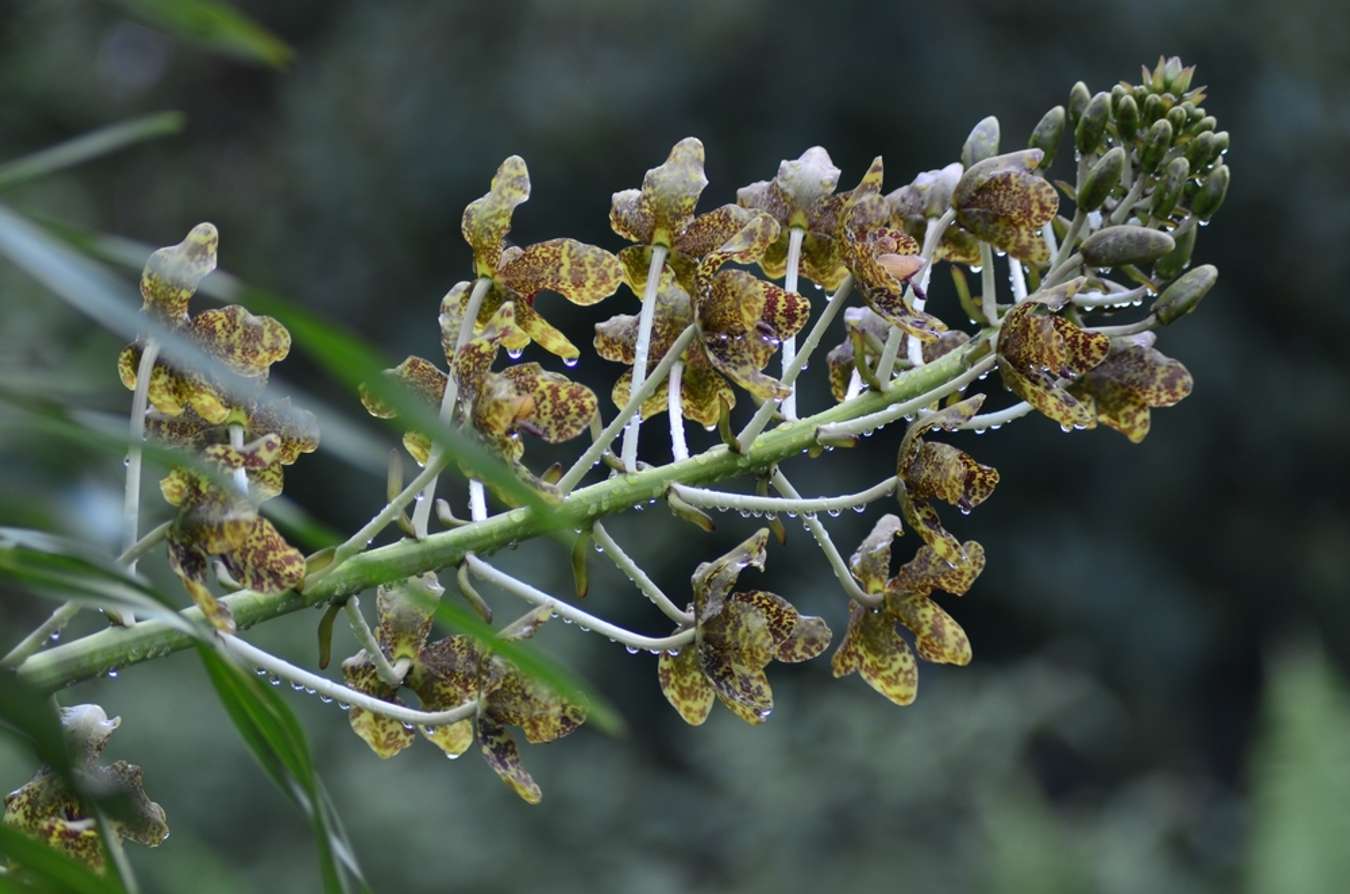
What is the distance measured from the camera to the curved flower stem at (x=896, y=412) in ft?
3.47

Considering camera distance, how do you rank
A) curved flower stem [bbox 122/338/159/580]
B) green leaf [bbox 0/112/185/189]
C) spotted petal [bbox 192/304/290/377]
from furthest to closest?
1. spotted petal [bbox 192/304/290/377]
2. curved flower stem [bbox 122/338/159/580]
3. green leaf [bbox 0/112/185/189]

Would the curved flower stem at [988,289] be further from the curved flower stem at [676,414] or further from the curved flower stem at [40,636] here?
the curved flower stem at [40,636]

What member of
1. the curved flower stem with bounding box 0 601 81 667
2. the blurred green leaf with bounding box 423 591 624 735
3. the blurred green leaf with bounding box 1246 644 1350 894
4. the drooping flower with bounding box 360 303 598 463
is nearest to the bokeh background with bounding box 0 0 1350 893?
the blurred green leaf with bounding box 1246 644 1350 894

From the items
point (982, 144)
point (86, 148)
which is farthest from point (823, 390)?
point (86, 148)

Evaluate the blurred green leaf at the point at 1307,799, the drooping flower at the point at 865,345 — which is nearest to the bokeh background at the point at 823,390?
the blurred green leaf at the point at 1307,799

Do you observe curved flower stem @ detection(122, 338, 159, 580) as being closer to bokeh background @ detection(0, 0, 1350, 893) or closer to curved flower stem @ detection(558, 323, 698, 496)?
curved flower stem @ detection(558, 323, 698, 496)

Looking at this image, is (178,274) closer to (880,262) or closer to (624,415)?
(624,415)

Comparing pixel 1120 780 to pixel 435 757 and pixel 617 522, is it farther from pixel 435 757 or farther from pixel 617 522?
pixel 435 757

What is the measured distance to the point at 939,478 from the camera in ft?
3.53

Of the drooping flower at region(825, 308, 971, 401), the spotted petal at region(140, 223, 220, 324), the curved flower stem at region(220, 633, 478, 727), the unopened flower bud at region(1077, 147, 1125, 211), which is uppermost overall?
the spotted petal at region(140, 223, 220, 324)

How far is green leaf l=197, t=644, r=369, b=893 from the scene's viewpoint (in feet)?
2.11

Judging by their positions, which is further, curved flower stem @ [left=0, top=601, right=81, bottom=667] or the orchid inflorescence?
the orchid inflorescence

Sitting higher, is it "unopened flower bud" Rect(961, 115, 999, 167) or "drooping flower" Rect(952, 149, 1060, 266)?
"unopened flower bud" Rect(961, 115, 999, 167)

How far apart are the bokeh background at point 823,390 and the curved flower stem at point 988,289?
5535mm
